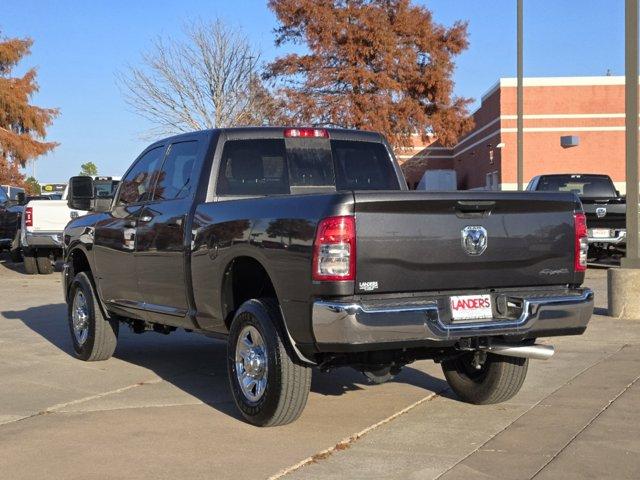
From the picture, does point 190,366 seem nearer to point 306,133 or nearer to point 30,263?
point 306,133

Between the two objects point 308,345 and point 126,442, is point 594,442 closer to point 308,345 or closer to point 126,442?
point 308,345

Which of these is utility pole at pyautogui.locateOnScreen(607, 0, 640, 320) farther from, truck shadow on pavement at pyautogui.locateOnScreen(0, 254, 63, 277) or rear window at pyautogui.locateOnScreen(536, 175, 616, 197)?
truck shadow on pavement at pyautogui.locateOnScreen(0, 254, 63, 277)

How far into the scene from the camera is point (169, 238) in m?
6.80

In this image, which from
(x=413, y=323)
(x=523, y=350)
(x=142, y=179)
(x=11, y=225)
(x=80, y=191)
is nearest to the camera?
(x=413, y=323)

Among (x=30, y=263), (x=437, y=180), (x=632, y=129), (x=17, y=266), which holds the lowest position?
(x=17, y=266)

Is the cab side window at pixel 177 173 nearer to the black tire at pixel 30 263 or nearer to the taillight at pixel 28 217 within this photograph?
the taillight at pixel 28 217

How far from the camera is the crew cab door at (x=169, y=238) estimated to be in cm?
666

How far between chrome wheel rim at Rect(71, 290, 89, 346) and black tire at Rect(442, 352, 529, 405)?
361 cm

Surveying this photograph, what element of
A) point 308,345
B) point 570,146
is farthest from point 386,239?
point 570,146

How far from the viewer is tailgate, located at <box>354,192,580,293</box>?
5.12 meters

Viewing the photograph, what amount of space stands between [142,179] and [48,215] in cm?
1110

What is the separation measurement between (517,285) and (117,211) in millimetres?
3930

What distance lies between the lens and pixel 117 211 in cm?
799

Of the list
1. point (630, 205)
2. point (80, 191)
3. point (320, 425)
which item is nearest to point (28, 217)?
point (80, 191)
